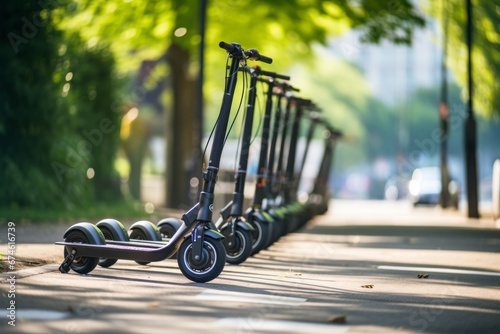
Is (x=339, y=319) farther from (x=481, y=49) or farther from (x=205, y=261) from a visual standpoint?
(x=481, y=49)

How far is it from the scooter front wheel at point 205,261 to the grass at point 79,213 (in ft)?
27.7

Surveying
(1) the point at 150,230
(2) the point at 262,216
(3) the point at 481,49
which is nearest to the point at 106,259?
(1) the point at 150,230

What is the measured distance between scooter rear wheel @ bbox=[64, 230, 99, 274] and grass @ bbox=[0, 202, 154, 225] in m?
7.58

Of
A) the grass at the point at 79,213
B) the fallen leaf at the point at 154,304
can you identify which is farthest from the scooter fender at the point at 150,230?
the grass at the point at 79,213

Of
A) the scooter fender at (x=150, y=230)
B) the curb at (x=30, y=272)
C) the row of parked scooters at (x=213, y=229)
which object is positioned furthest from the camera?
the scooter fender at (x=150, y=230)

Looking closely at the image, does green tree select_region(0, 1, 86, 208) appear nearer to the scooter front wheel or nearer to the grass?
the grass

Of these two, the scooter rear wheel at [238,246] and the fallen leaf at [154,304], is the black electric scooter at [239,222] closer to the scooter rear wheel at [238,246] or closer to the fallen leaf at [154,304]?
the scooter rear wheel at [238,246]

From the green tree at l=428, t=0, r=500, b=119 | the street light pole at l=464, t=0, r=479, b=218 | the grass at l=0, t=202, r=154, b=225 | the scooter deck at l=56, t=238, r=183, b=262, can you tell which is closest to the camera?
the scooter deck at l=56, t=238, r=183, b=262

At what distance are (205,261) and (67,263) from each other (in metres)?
1.42

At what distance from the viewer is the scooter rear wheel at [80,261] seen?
11.7m

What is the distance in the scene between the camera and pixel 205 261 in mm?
11133

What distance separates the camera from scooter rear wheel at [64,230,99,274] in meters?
11.7

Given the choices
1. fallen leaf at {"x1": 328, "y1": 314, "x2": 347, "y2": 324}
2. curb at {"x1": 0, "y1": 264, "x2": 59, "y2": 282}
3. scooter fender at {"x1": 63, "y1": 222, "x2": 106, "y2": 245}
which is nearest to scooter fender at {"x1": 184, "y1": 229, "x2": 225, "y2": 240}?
scooter fender at {"x1": 63, "y1": 222, "x2": 106, "y2": 245}

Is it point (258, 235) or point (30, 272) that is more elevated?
point (258, 235)
